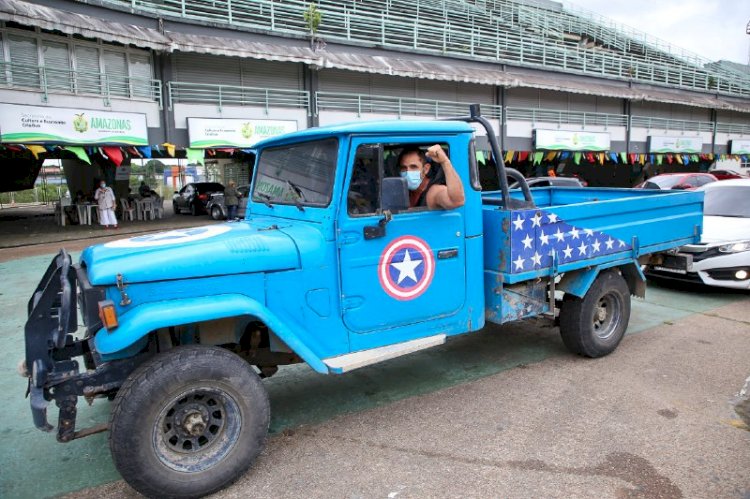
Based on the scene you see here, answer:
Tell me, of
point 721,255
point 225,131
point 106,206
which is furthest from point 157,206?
point 721,255

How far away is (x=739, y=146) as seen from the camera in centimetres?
3603

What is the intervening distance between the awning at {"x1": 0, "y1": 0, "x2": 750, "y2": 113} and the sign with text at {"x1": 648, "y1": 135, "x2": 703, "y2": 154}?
6.95 feet

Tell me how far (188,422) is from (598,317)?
3981 mm

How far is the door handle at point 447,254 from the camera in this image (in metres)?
3.94

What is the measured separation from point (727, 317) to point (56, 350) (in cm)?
708

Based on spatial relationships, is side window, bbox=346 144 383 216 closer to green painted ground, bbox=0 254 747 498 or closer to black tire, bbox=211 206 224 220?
green painted ground, bbox=0 254 747 498

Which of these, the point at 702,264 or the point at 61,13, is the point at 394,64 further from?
the point at 702,264

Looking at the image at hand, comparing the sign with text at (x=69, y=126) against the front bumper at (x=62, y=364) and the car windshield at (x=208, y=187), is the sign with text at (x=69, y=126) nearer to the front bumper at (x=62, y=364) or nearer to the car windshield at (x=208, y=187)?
the car windshield at (x=208, y=187)

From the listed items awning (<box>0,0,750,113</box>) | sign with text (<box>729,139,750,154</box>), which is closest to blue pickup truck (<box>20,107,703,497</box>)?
awning (<box>0,0,750,113</box>)

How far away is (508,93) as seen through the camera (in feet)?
84.8

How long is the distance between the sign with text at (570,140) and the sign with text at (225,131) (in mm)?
13804

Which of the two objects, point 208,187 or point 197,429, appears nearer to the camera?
point 197,429

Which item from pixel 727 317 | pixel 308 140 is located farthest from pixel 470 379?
pixel 727 317

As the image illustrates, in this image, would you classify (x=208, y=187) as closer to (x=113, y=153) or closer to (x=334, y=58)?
(x=113, y=153)
